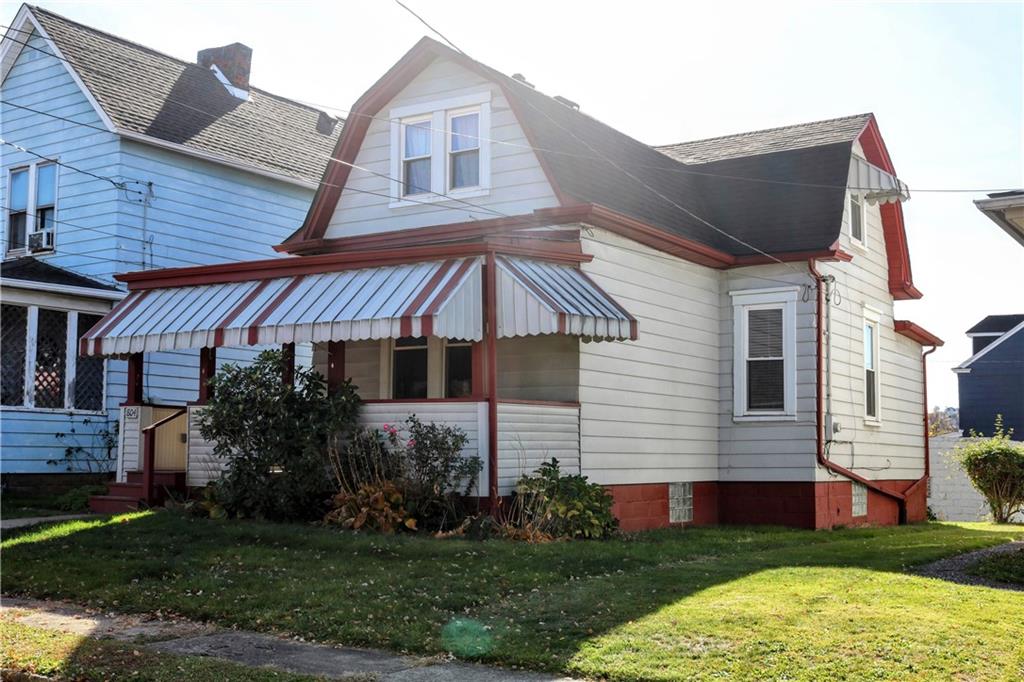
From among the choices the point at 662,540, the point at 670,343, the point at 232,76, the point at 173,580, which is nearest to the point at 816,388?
the point at 670,343

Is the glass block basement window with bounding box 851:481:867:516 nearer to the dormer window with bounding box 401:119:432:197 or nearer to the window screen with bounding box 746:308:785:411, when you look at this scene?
the window screen with bounding box 746:308:785:411

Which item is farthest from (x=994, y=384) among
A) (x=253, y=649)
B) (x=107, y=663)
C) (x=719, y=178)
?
(x=107, y=663)

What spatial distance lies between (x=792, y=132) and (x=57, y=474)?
1512 cm

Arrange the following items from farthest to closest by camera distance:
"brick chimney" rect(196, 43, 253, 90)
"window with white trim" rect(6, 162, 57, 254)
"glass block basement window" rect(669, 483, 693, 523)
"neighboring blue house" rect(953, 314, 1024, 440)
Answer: "neighboring blue house" rect(953, 314, 1024, 440)
"brick chimney" rect(196, 43, 253, 90)
"window with white trim" rect(6, 162, 57, 254)
"glass block basement window" rect(669, 483, 693, 523)

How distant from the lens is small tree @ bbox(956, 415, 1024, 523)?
23550mm

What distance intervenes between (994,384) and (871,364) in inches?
942

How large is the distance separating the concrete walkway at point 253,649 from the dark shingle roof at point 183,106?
1372cm

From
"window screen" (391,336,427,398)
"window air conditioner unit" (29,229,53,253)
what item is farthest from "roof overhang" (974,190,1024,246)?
"window air conditioner unit" (29,229,53,253)

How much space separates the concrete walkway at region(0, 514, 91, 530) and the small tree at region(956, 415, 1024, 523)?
1756 centimetres

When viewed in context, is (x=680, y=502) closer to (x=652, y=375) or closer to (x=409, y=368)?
(x=652, y=375)

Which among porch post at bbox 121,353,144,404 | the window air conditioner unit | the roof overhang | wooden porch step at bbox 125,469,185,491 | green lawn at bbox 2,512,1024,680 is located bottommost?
green lawn at bbox 2,512,1024,680

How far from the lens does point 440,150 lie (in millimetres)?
17297

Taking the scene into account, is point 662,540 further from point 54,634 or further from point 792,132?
point 792,132

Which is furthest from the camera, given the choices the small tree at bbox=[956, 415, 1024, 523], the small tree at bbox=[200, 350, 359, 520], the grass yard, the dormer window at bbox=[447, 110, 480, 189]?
the small tree at bbox=[956, 415, 1024, 523]
